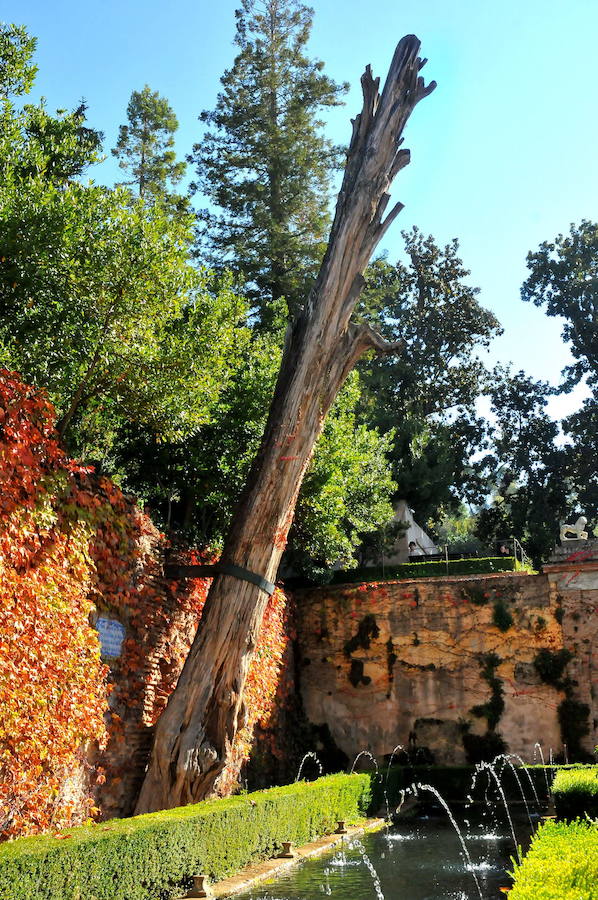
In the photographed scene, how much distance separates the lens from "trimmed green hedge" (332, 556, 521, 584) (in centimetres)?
2036

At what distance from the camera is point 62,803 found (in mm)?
8023

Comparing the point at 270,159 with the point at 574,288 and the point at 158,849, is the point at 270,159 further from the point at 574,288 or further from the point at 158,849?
the point at 158,849

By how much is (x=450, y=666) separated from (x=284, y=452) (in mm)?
7894

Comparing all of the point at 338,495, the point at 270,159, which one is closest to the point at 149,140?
the point at 270,159

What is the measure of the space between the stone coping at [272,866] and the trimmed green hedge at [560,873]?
316 cm

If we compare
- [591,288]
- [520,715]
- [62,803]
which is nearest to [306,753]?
[520,715]

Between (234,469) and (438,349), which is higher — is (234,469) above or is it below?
below

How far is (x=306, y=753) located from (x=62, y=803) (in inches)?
342

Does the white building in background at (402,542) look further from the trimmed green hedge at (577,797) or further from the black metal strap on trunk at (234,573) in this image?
the trimmed green hedge at (577,797)

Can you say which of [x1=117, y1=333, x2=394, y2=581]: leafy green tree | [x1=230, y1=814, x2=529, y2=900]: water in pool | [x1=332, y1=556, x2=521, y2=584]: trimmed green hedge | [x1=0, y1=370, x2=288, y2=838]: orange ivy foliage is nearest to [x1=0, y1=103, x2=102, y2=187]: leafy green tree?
[x1=0, y1=370, x2=288, y2=838]: orange ivy foliage

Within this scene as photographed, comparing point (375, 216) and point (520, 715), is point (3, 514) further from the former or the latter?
point (520, 715)

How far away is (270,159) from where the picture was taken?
22812 mm

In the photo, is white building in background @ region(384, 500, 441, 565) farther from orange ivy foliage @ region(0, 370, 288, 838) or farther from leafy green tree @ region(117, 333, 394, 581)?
orange ivy foliage @ region(0, 370, 288, 838)

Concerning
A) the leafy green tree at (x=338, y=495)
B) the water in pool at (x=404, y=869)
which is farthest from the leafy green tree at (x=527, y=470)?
the water in pool at (x=404, y=869)
